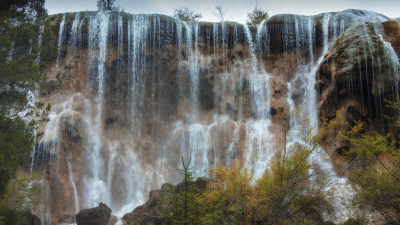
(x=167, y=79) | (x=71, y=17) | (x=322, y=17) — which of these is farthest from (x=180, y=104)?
(x=322, y=17)

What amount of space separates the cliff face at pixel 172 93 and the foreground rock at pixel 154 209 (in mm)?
3411

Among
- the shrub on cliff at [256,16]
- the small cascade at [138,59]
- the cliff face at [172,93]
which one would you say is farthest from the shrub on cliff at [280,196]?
the shrub on cliff at [256,16]

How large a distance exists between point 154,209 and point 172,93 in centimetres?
1213

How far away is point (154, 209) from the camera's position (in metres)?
18.3

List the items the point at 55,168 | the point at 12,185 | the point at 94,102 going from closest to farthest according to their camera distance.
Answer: the point at 12,185, the point at 55,168, the point at 94,102

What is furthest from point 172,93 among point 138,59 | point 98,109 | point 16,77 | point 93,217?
point 16,77

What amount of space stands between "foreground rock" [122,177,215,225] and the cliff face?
3.41 m

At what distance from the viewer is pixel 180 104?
2866 centimetres

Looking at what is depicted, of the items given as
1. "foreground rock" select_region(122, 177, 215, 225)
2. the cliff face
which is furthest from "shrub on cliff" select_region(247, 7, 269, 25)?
"foreground rock" select_region(122, 177, 215, 225)

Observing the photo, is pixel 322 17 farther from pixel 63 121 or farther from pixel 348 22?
pixel 63 121

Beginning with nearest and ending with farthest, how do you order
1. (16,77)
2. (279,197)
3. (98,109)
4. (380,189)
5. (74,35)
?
(380,189)
(279,197)
(16,77)
(98,109)
(74,35)

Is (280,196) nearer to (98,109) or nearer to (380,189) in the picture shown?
(380,189)

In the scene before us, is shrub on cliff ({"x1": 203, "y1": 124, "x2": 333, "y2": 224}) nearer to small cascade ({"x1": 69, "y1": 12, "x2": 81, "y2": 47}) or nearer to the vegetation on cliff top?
the vegetation on cliff top

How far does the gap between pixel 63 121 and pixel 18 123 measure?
10.3m
